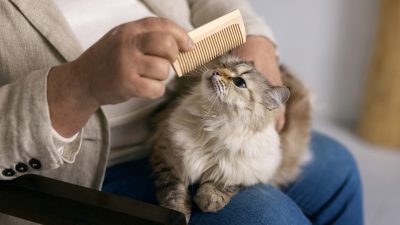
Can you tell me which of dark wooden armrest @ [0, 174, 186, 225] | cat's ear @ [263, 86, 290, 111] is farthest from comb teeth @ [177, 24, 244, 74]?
dark wooden armrest @ [0, 174, 186, 225]

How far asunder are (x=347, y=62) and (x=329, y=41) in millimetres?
140

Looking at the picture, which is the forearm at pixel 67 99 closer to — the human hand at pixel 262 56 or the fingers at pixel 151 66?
the fingers at pixel 151 66

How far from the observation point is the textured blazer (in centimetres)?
77

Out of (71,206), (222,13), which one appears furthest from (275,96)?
(71,206)

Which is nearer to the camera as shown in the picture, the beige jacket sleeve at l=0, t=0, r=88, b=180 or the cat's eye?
the beige jacket sleeve at l=0, t=0, r=88, b=180

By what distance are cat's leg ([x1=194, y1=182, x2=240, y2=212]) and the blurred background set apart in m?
1.22

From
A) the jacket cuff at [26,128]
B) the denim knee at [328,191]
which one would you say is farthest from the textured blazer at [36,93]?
the denim knee at [328,191]

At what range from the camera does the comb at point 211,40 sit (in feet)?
2.57

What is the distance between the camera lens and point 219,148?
98 cm

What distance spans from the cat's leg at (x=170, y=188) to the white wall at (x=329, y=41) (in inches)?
49.8

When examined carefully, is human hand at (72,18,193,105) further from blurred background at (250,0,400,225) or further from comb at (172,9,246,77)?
blurred background at (250,0,400,225)

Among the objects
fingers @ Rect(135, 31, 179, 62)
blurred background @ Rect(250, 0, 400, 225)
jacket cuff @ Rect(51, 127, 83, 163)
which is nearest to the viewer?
fingers @ Rect(135, 31, 179, 62)

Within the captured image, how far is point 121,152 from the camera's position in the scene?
43.5 inches

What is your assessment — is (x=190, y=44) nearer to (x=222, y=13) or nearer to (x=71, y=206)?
(x=71, y=206)
